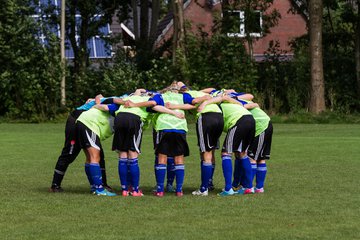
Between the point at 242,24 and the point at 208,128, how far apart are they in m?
28.2

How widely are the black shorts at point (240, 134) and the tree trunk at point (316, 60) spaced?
24.2 m

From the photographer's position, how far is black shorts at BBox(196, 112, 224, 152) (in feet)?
51.1

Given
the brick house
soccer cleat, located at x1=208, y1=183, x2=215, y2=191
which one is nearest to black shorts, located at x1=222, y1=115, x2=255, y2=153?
soccer cleat, located at x1=208, y1=183, x2=215, y2=191

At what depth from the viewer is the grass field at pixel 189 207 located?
38.9ft

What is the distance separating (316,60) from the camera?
39969mm

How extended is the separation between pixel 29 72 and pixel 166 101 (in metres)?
26.3

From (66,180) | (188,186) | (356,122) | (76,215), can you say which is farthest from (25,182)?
(356,122)

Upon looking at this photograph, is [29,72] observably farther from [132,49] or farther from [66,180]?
[66,180]

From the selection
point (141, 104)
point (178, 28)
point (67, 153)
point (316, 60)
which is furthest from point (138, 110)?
point (178, 28)

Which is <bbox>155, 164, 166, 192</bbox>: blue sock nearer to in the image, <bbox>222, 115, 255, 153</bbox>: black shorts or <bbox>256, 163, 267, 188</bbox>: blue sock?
<bbox>222, 115, 255, 153</bbox>: black shorts

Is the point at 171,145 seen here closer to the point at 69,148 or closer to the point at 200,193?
the point at 200,193

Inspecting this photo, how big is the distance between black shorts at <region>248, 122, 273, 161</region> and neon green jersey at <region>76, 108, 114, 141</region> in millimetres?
2261

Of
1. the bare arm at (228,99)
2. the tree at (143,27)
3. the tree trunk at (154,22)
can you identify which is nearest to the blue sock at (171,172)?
the bare arm at (228,99)

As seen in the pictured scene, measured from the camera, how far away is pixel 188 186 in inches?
685
